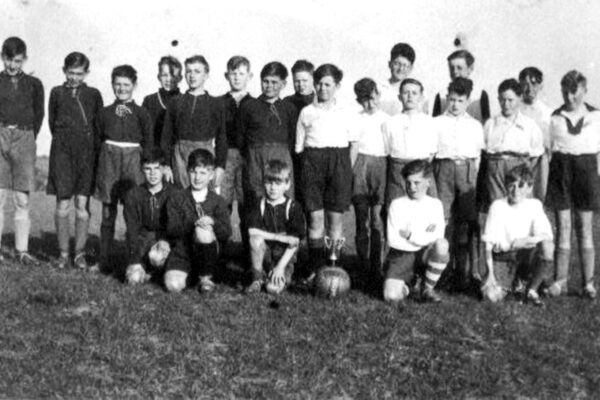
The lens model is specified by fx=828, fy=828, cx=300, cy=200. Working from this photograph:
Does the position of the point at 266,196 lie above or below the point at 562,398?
above

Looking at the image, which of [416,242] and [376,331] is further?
[416,242]

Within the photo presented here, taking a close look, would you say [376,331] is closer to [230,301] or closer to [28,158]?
[230,301]

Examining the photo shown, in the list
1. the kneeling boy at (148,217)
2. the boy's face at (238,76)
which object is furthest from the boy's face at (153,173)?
the boy's face at (238,76)

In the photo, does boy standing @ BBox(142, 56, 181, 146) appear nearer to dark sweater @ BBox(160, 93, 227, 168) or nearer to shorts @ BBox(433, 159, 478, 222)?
dark sweater @ BBox(160, 93, 227, 168)

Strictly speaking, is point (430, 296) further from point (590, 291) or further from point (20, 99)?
point (20, 99)

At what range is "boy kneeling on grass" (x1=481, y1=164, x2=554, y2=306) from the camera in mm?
6820

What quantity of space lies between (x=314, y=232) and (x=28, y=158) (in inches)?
109

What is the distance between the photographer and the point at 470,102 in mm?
8023

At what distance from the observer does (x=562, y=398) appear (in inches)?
197

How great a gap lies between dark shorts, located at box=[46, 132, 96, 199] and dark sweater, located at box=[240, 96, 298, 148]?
4.86 ft

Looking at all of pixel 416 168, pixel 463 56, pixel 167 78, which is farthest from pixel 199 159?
pixel 463 56

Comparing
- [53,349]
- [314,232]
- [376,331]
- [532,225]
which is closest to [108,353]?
[53,349]

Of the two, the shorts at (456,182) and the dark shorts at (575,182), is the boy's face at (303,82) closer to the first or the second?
the shorts at (456,182)

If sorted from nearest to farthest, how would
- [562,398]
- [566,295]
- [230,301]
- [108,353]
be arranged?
[562,398], [108,353], [230,301], [566,295]
